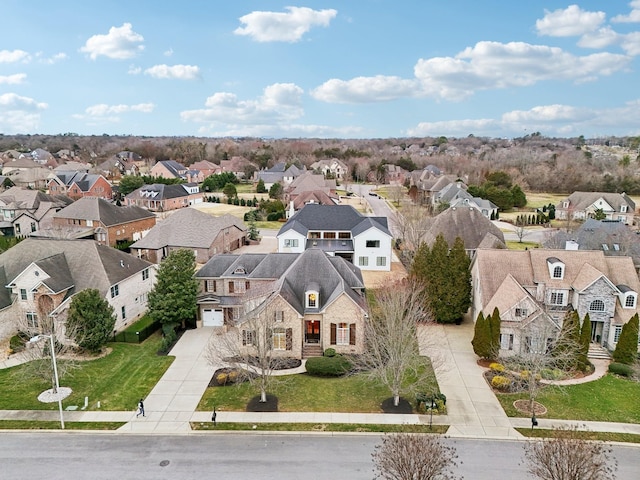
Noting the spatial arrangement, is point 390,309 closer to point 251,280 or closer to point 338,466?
point 338,466

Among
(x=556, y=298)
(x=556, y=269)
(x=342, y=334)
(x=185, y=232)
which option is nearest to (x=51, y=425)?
(x=342, y=334)

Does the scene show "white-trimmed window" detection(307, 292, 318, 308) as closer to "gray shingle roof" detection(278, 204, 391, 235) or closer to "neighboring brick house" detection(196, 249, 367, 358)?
"neighboring brick house" detection(196, 249, 367, 358)

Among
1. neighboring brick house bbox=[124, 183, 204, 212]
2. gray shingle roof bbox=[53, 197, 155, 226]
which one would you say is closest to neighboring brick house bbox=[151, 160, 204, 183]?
neighboring brick house bbox=[124, 183, 204, 212]

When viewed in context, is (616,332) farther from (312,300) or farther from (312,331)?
(312,300)

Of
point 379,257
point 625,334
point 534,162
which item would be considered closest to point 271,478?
point 625,334

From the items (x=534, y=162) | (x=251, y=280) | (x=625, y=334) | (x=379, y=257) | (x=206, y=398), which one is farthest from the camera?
(x=534, y=162)

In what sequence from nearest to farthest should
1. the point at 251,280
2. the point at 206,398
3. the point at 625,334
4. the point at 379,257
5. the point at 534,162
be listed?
the point at 206,398 < the point at 625,334 < the point at 251,280 < the point at 379,257 < the point at 534,162
